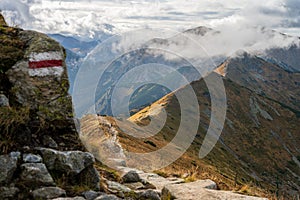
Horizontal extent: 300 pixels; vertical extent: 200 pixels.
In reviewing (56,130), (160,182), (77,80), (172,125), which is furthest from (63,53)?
(172,125)

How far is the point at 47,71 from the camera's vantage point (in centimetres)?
1072

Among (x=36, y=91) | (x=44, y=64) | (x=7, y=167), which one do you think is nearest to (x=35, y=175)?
(x=7, y=167)

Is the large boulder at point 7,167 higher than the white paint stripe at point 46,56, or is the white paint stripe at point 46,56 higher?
the white paint stripe at point 46,56

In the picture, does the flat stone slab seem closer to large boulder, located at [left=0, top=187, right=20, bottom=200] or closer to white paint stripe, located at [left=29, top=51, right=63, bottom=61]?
large boulder, located at [left=0, top=187, right=20, bottom=200]

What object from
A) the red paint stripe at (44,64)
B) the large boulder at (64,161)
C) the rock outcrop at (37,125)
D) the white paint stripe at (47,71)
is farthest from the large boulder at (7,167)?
the red paint stripe at (44,64)

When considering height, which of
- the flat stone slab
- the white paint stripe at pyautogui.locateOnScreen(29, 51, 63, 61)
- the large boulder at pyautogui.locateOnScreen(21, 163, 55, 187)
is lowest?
the flat stone slab

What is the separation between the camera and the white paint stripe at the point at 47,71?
34.5ft

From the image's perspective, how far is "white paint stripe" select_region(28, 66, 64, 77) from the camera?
1051cm

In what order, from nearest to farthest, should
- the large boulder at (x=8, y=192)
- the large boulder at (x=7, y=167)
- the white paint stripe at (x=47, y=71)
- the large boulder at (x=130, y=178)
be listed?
1. the large boulder at (x=8, y=192)
2. the large boulder at (x=7, y=167)
3. the white paint stripe at (x=47, y=71)
4. the large boulder at (x=130, y=178)

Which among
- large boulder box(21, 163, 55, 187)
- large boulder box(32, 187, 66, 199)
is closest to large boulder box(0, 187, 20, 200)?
large boulder box(21, 163, 55, 187)

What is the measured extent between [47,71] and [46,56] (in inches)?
20.4

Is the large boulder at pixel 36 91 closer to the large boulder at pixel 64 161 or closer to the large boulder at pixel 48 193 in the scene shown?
the large boulder at pixel 64 161

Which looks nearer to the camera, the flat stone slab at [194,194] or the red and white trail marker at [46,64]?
the red and white trail marker at [46,64]

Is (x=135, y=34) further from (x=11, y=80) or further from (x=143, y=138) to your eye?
(x=143, y=138)
